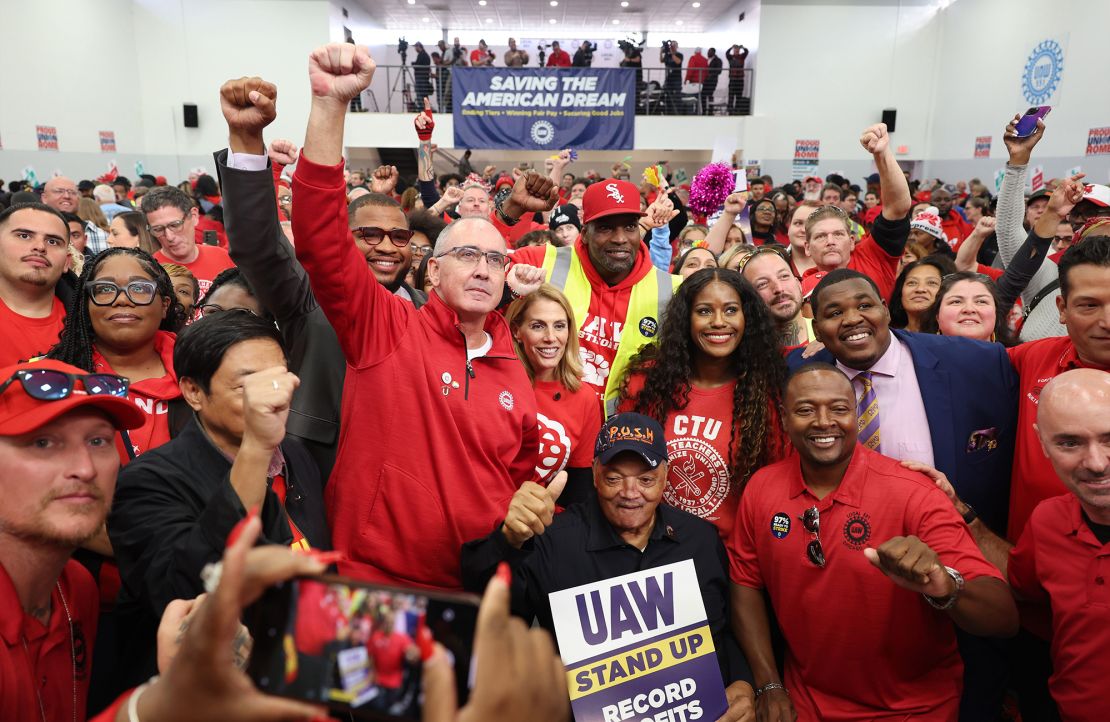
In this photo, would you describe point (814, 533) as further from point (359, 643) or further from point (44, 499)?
point (44, 499)

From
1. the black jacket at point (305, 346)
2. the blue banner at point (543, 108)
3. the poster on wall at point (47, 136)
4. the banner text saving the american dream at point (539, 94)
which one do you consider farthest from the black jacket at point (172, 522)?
the banner text saving the american dream at point (539, 94)

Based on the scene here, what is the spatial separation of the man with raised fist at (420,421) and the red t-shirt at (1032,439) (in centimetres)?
186

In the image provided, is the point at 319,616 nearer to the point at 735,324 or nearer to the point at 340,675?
the point at 340,675

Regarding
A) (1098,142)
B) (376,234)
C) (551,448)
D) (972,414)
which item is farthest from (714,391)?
(1098,142)

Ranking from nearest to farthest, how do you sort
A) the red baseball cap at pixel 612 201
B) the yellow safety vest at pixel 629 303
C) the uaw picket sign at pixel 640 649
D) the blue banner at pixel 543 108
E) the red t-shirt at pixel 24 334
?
1. the uaw picket sign at pixel 640 649
2. the red t-shirt at pixel 24 334
3. the yellow safety vest at pixel 629 303
4. the red baseball cap at pixel 612 201
5. the blue banner at pixel 543 108

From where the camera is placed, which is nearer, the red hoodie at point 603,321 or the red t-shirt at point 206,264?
the red hoodie at point 603,321

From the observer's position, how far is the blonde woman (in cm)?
296

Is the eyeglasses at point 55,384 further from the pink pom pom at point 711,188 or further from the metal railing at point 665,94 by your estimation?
the metal railing at point 665,94

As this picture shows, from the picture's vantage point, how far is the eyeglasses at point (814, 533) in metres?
2.35

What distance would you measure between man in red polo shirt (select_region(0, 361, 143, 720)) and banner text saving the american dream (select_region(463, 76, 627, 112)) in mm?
18059

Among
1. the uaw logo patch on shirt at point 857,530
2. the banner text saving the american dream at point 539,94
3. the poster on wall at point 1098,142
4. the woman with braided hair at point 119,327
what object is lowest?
the uaw logo patch on shirt at point 857,530

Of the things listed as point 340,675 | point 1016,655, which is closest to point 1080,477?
point 1016,655

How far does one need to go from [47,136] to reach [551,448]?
53.3 ft

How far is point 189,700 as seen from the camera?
102cm
